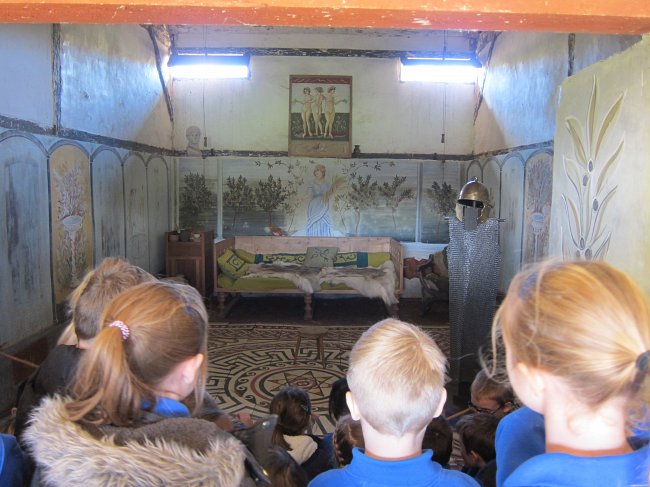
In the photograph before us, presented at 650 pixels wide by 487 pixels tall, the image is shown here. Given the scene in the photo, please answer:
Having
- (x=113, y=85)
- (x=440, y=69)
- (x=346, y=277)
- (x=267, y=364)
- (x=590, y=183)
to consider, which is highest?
(x=440, y=69)

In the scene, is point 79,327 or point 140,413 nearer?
point 140,413

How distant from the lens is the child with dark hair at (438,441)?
2.24 m

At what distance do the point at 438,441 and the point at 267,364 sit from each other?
153 inches

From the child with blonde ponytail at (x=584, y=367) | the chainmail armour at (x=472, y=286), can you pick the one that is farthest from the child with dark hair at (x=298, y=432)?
the chainmail armour at (x=472, y=286)

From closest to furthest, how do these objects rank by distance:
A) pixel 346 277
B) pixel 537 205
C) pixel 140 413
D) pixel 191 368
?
pixel 140 413, pixel 191 368, pixel 537 205, pixel 346 277

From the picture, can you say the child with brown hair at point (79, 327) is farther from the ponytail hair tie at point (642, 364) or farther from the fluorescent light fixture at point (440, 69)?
the fluorescent light fixture at point (440, 69)

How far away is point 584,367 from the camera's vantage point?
3.65 ft

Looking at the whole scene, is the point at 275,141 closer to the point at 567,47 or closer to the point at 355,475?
the point at 567,47

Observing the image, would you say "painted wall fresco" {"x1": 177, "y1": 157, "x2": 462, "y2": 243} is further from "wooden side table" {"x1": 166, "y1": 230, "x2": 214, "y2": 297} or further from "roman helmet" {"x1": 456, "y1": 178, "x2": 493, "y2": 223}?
"roman helmet" {"x1": 456, "y1": 178, "x2": 493, "y2": 223}

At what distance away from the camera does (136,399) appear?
1.34m

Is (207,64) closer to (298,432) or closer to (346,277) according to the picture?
(346,277)

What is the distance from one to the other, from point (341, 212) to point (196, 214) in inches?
105

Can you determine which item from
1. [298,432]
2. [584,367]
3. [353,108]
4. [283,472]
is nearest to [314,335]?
[298,432]

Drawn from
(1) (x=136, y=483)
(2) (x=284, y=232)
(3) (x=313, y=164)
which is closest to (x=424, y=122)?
(3) (x=313, y=164)
